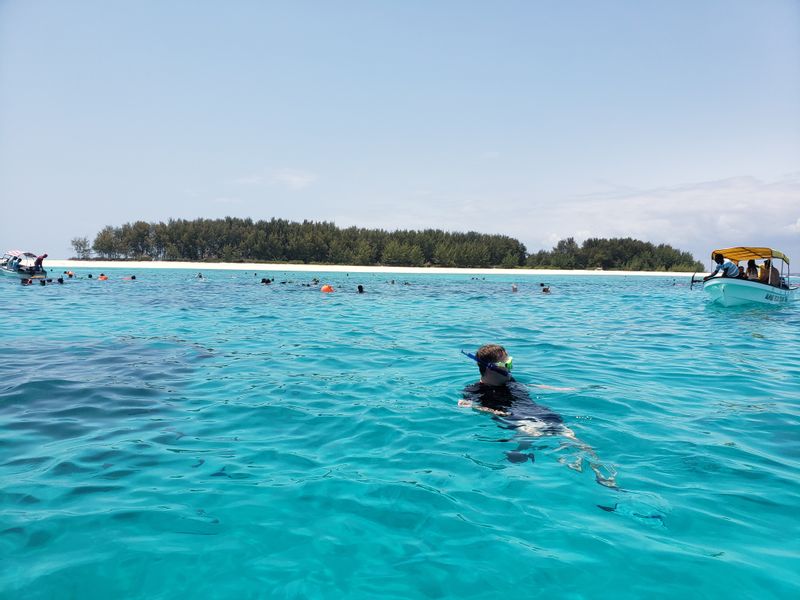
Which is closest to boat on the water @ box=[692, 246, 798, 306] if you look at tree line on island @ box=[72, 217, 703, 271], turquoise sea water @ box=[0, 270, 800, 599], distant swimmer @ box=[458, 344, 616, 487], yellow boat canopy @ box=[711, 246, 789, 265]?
yellow boat canopy @ box=[711, 246, 789, 265]

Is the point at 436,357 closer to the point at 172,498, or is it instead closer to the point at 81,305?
the point at 172,498

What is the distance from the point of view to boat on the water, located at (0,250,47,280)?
127 feet

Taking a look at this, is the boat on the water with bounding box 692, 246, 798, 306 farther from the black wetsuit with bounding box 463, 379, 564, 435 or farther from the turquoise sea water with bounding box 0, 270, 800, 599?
the black wetsuit with bounding box 463, 379, 564, 435

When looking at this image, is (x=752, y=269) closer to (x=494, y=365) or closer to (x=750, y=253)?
(x=750, y=253)

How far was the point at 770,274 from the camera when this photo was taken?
24562 millimetres

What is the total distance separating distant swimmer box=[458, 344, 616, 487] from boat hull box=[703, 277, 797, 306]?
19.9m

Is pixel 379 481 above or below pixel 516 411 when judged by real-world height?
below

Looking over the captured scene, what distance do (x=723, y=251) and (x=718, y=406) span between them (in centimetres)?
2159

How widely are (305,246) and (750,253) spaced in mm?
74450

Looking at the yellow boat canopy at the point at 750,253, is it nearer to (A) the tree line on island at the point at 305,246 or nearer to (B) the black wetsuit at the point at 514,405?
(B) the black wetsuit at the point at 514,405

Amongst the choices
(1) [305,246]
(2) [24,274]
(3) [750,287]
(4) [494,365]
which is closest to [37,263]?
(2) [24,274]

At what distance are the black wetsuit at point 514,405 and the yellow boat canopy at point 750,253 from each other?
895 inches

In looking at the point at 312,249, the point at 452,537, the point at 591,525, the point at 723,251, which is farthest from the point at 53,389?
the point at 312,249

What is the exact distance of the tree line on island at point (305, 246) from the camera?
3573 inches
